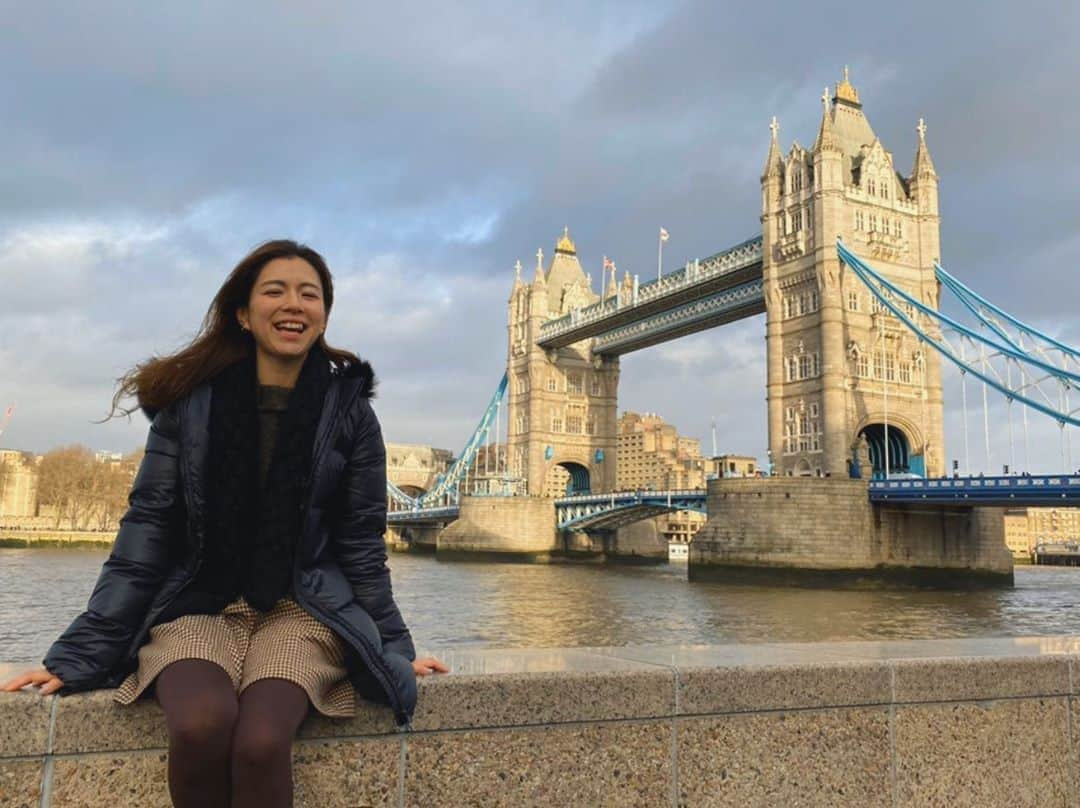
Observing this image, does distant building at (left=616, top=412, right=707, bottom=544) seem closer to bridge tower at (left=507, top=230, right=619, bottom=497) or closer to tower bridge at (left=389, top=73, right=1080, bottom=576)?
bridge tower at (left=507, top=230, right=619, bottom=497)

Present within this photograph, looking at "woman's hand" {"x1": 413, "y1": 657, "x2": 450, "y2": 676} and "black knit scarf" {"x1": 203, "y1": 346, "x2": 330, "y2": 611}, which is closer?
"black knit scarf" {"x1": 203, "y1": 346, "x2": 330, "y2": 611}

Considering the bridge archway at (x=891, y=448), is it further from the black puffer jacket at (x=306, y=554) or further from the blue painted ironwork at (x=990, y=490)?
the black puffer jacket at (x=306, y=554)

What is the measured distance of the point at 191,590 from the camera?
214cm

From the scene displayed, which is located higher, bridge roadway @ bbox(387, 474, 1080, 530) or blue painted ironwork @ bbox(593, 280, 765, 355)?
blue painted ironwork @ bbox(593, 280, 765, 355)

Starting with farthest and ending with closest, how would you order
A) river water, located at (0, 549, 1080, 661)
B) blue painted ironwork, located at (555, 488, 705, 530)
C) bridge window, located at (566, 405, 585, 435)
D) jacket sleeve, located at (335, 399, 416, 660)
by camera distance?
bridge window, located at (566, 405, 585, 435) < blue painted ironwork, located at (555, 488, 705, 530) < river water, located at (0, 549, 1080, 661) < jacket sleeve, located at (335, 399, 416, 660)

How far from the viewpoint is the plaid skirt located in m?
2.02

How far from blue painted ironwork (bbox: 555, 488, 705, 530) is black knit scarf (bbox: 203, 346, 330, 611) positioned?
1345 inches

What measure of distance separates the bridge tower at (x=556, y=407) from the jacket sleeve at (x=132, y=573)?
49.7 m

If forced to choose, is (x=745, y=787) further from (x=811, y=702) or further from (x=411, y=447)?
(x=411, y=447)

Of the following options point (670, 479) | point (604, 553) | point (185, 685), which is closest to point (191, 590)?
point (185, 685)

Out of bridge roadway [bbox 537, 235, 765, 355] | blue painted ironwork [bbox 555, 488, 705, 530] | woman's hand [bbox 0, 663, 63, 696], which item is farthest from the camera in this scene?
bridge roadway [bbox 537, 235, 765, 355]

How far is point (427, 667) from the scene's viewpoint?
2.36 m

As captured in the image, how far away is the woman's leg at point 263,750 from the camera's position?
1.84m

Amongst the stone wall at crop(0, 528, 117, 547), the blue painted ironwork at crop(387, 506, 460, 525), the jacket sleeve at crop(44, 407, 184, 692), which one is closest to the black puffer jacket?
the jacket sleeve at crop(44, 407, 184, 692)
